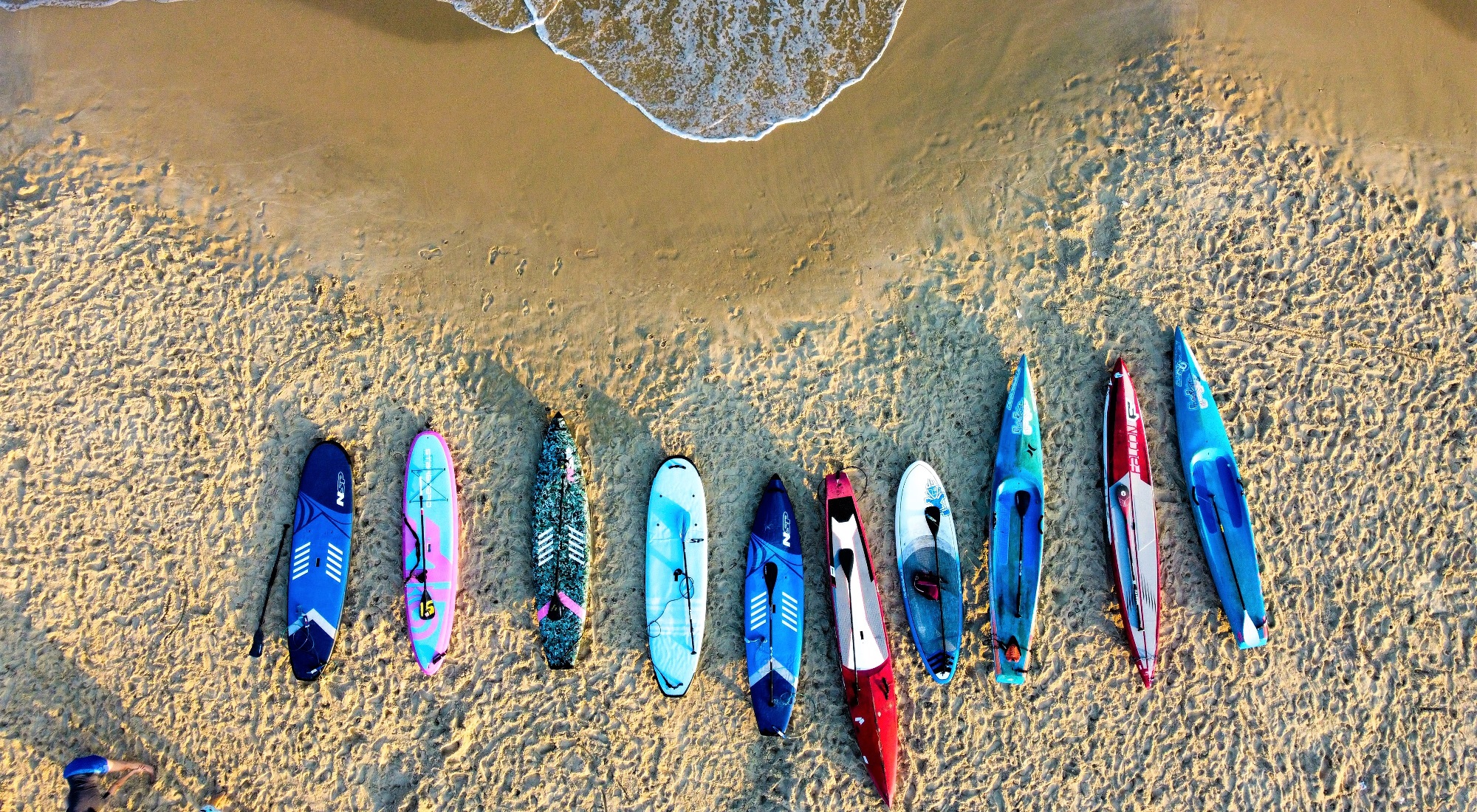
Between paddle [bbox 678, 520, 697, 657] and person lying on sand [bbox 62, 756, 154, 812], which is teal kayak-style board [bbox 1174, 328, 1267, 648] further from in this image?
person lying on sand [bbox 62, 756, 154, 812]

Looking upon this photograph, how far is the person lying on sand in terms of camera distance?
224 inches

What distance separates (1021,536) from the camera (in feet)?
19.6

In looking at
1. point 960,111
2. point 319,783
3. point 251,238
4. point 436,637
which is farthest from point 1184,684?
point 251,238

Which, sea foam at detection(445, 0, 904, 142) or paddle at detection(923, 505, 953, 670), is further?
sea foam at detection(445, 0, 904, 142)

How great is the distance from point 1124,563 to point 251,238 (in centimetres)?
733

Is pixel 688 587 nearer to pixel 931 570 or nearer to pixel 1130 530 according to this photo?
pixel 931 570

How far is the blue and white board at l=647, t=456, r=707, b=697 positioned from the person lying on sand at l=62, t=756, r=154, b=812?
4156mm

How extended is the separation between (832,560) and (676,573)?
1.22 metres

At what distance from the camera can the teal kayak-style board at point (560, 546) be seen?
19.3ft

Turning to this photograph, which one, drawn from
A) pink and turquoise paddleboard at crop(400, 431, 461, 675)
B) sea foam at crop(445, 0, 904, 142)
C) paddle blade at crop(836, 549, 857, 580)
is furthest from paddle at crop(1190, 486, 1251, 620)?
pink and turquoise paddleboard at crop(400, 431, 461, 675)

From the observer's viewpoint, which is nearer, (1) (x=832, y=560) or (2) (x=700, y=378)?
(1) (x=832, y=560)

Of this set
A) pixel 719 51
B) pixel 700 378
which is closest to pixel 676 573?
pixel 700 378

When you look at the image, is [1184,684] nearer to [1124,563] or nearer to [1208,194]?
[1124,563]

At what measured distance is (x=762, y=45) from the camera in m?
6.13
